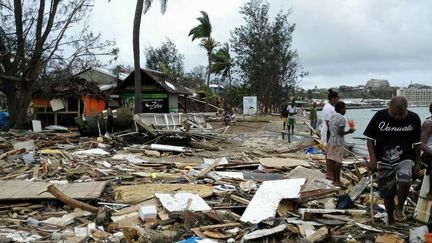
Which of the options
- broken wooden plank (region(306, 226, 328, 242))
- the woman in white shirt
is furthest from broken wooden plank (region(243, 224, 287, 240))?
the woman in white shirt

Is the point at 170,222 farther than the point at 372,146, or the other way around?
the point at 170,222

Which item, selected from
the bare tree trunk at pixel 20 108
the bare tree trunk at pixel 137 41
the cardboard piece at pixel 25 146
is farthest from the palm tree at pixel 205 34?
the cardboard piece at pixel 25 146

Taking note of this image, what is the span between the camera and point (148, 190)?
7656 mm

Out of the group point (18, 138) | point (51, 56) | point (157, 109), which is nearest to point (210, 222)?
point (18, 138)

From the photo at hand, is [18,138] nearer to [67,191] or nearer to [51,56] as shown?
[51,56]

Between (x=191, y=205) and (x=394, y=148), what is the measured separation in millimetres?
2922

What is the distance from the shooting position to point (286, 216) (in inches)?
235

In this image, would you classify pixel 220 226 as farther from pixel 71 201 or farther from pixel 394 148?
pixel 71 201

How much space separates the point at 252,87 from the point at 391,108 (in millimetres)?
35814

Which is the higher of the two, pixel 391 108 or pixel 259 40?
pixel 259 40

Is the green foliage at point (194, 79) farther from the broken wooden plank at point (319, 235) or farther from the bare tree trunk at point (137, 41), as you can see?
the broken wooden plank at point (319, 235)

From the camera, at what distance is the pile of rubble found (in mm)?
5449

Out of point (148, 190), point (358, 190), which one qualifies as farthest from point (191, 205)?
point (358, 190)

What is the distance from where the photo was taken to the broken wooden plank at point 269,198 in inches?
234
